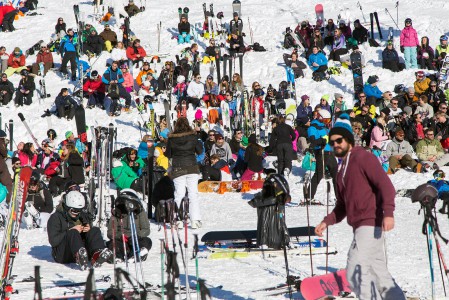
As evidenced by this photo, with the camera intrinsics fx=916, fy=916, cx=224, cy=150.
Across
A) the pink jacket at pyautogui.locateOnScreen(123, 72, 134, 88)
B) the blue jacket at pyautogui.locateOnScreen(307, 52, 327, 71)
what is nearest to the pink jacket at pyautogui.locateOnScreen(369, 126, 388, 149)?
the blue jacket at pyautogui.locateOnScreen(307, 52, 327, 71)

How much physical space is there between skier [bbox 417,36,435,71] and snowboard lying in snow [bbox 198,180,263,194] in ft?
30.4

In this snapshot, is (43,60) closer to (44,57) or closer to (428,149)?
(44,57)

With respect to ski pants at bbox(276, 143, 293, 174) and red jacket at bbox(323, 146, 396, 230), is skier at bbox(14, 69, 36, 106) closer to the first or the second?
ski pants at bbox(276, 143, 293, 174)

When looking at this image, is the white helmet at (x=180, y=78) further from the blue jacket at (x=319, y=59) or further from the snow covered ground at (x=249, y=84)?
the blue jacket at (x=319, y=59)

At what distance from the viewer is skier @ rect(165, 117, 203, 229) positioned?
12031 millimetres

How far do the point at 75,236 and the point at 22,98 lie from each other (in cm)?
1393

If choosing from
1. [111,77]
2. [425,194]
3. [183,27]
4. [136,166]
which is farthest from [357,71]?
[425,194]

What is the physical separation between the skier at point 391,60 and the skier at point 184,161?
12672 mm

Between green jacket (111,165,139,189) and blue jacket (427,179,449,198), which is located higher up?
green jacket (111,165,139,189)

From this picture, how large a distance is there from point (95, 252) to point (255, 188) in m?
6.40

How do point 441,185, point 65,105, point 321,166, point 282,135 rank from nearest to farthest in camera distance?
point 441,185
point 321,166
point 282,135
point 65,105

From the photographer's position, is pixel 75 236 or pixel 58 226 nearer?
pixel 75 236

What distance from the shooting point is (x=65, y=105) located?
2217 centimetres

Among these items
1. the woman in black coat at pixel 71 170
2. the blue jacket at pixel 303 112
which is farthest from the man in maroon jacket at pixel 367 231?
the blue jacket at pixel 303 112
